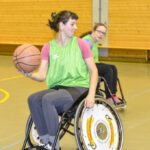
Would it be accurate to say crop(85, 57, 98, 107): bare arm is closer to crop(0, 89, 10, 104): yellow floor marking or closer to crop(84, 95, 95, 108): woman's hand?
crop(84, 95, 95, 108): woman's hand

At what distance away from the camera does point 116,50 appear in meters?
8.66

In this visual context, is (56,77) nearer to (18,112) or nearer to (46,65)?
(46,65)

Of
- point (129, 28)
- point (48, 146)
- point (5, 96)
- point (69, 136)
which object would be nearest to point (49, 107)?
point (48, 146)

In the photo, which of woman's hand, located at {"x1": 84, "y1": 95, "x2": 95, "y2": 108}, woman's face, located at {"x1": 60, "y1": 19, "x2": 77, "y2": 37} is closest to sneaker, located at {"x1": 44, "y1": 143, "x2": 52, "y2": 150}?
woman's hand, located at {"x1": 84, "y1": 95, "x2": 95, "y2": 108}

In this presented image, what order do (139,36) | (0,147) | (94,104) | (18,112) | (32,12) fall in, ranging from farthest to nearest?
(32,12) < (139,36) < (18,112) < (0,147) < (94,104)

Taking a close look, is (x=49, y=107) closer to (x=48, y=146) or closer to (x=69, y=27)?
(x=48, y=146)

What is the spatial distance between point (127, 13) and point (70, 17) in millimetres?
5324

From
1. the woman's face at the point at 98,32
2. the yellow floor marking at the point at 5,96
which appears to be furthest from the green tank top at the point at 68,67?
the yellow floor marking at the point at 5,96

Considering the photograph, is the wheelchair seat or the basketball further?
the basketball

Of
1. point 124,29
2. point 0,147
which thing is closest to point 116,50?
point 124,29

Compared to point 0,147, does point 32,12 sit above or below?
above

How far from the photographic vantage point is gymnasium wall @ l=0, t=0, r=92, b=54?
29.0 ft

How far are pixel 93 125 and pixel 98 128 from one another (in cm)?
6

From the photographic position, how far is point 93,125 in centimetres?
294
